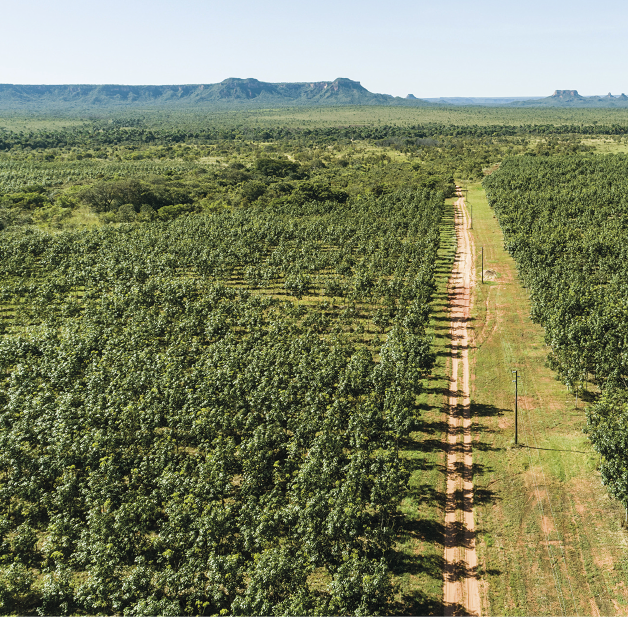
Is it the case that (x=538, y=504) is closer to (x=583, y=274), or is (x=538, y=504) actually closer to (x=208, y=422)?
(x=208, y=422)

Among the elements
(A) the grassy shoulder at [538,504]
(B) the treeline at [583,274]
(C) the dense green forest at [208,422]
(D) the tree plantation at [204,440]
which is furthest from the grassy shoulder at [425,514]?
(B) the treeline at [583,274]

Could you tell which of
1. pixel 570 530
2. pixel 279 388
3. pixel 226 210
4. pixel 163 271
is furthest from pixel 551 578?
pixel 226 210

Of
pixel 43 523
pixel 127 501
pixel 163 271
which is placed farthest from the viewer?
pixel 163 271

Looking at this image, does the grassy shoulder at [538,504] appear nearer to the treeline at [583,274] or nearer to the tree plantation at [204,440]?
the treeline at [583,274]

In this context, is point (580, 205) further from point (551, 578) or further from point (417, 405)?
point (551, 578)

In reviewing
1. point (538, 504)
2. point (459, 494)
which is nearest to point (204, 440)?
point (459, 494)

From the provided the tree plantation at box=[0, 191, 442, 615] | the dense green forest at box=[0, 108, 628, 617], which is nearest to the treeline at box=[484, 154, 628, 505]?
the dense green forest at box=[0, 108, 628, 617]
